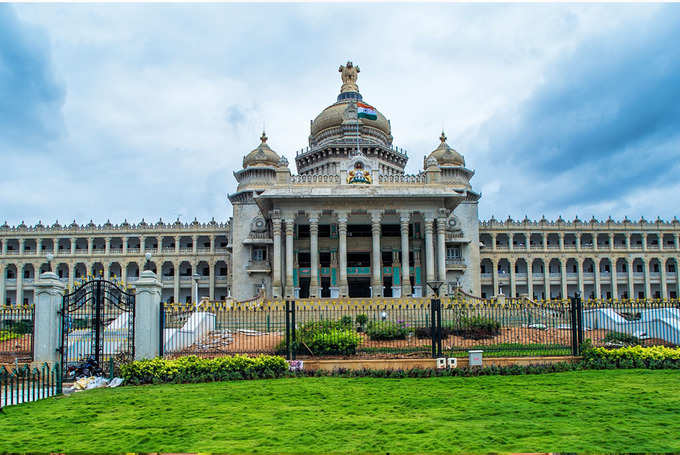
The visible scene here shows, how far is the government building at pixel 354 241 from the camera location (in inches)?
1444

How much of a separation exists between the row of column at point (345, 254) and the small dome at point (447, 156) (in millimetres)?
15422

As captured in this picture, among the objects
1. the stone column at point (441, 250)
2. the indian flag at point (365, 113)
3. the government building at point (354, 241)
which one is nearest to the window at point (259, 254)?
the government building at point (354, 241)

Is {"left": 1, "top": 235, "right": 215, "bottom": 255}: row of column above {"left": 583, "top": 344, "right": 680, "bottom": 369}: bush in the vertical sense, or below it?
above

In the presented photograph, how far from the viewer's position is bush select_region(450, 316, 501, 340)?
20.8 meters

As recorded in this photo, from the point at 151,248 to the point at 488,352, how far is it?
5127 centimetres

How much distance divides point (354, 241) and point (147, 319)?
25371 millimetres

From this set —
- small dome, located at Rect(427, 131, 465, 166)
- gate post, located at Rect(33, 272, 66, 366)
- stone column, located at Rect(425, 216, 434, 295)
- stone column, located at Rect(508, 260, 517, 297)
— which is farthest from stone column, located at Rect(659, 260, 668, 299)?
gate post, located at Rect(33, 272, 66, 366)

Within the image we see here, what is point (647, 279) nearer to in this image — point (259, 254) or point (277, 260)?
point (259, 254)

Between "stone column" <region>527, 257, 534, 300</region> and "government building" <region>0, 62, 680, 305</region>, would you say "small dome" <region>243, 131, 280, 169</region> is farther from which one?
"stone column" <region>527, 257, 534, 300</region>

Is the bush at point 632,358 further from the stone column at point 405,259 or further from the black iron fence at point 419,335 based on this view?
the stone column at point 405,259

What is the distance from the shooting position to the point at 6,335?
2383 cm

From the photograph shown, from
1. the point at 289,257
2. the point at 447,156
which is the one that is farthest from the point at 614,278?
the point at 289,257

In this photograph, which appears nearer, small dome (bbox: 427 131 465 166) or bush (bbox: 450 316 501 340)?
bush (bbox: 450 316 501 340)

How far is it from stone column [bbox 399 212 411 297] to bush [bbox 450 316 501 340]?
14684 mm
